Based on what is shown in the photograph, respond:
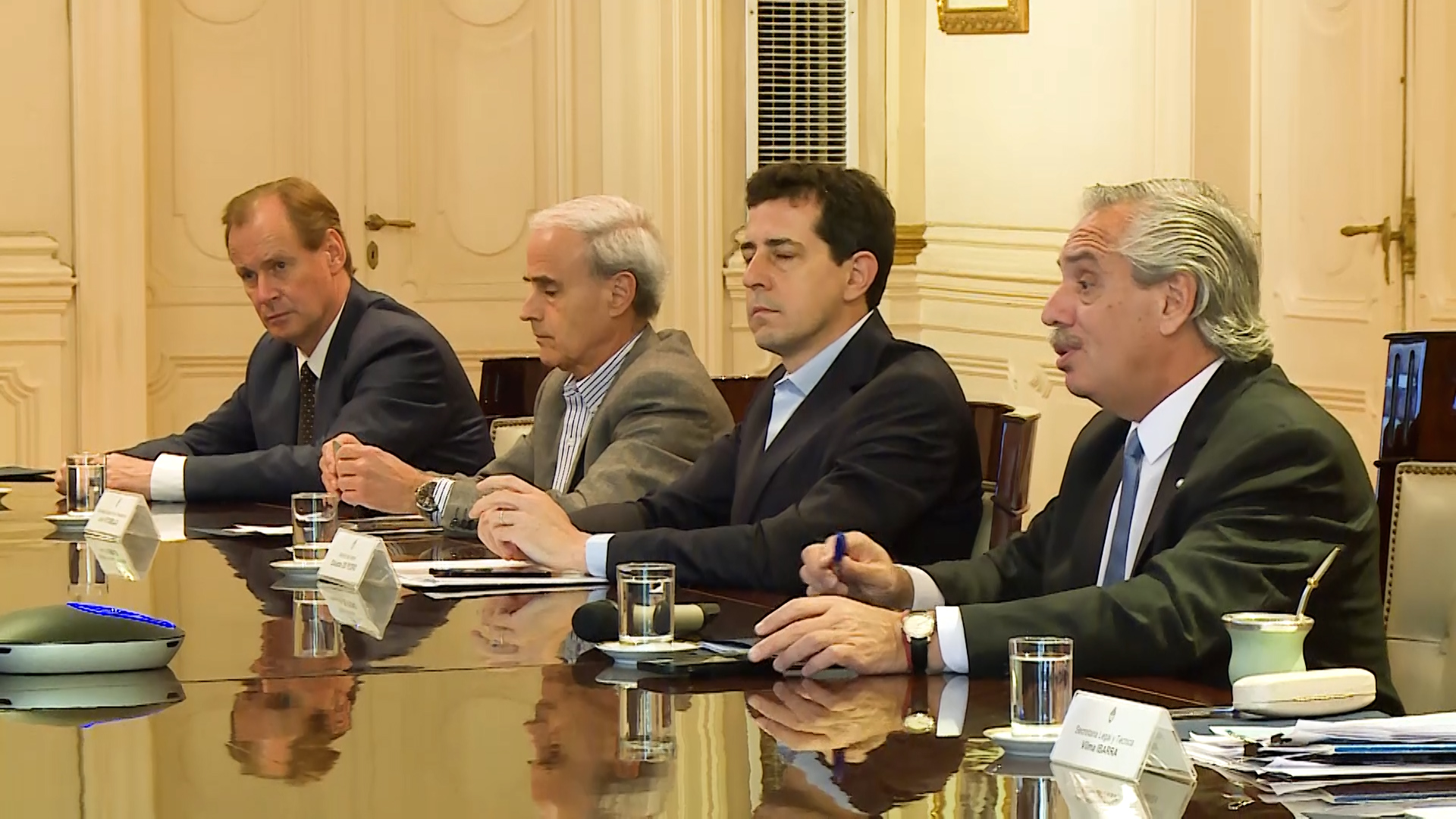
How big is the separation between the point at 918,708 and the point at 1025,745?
228 millimetres

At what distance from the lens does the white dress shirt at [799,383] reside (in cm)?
324

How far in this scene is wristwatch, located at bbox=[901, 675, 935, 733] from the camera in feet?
6.10

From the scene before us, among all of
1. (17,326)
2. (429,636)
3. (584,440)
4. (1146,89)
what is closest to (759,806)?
(429,636)

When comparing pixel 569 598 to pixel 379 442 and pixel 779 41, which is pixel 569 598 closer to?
pixel 379 442

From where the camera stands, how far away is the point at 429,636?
2375 mm

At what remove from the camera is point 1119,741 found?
1.62 meters

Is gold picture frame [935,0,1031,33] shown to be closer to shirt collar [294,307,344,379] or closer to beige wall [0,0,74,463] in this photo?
beige wall [0,0,74,463]

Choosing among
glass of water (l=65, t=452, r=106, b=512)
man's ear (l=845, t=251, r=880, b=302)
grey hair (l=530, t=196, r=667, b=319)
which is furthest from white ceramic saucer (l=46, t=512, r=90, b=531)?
man's ear (l=845, t=251, r=880, b=302)

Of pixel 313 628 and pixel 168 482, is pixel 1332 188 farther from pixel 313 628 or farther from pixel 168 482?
pixel 313 628

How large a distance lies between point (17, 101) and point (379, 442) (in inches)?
110

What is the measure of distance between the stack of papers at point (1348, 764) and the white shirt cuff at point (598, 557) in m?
1.26

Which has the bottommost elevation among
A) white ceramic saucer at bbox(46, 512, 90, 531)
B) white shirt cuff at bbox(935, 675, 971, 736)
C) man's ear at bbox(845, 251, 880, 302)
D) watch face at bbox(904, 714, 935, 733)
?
white shirt cuff at bbox(935, 675, 971, 736)

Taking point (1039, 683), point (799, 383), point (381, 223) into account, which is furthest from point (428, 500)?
point (381, 223)

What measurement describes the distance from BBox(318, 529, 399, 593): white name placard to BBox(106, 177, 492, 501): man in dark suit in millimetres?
1164
